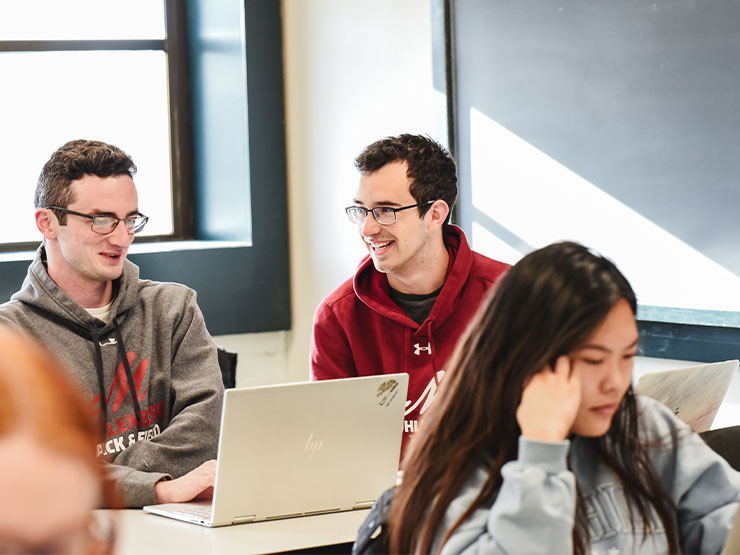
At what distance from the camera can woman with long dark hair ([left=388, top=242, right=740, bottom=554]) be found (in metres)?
1.31

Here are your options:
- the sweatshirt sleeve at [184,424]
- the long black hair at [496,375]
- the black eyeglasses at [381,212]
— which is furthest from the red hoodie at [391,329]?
the long black hair at [496,375]

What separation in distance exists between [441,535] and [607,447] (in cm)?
31

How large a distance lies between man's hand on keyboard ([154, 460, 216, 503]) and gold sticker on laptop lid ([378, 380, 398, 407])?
429mm

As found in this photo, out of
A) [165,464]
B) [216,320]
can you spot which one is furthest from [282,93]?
[165,464]

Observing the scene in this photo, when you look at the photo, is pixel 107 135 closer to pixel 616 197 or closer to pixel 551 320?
pixel 616 197

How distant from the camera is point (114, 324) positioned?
2.45 m

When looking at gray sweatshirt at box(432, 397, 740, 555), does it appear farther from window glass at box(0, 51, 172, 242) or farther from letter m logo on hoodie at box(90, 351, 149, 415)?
window glass at box(0, 51, 172, 242)

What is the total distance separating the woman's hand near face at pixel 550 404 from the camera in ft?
4.38

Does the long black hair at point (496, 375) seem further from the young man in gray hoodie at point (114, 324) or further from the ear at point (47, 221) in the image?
the ear at point (47, 221)

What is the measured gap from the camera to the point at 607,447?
150 cm

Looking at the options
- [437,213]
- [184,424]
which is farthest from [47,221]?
[437,213]

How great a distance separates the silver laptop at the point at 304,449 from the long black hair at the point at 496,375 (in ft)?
1.49

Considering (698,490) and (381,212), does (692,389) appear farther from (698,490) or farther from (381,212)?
(381,212)

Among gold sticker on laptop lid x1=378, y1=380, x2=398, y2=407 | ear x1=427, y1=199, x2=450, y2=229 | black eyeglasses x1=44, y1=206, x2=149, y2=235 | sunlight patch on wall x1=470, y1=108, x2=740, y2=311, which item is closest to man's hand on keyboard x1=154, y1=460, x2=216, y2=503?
gold sticker on laptop lid x1=378, y1=380, x2=398, y2=407
